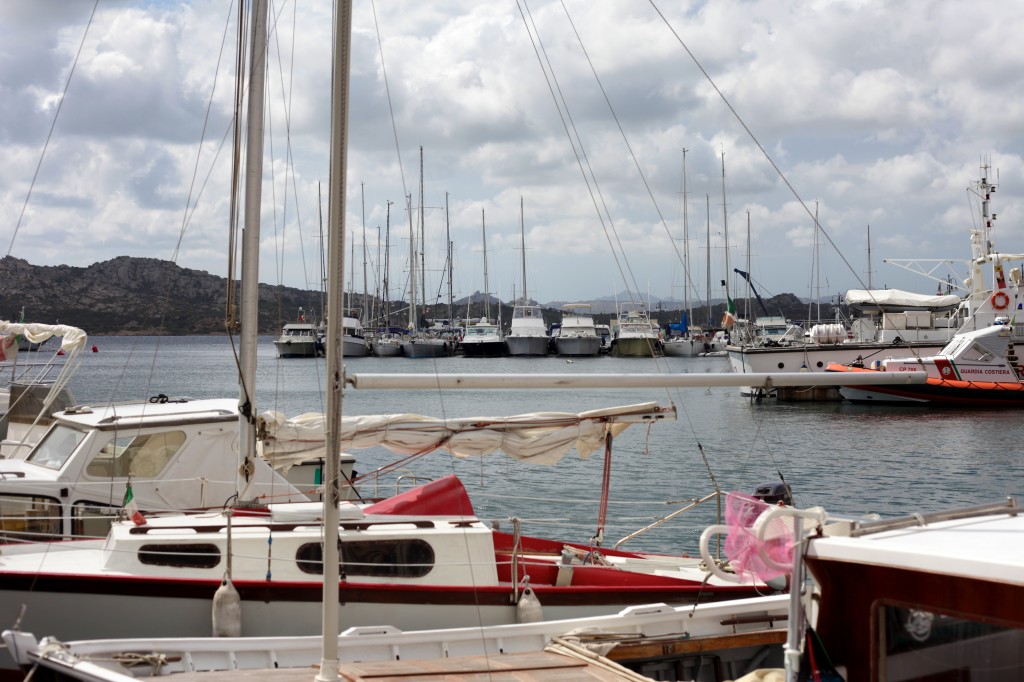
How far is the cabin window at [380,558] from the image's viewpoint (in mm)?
10453

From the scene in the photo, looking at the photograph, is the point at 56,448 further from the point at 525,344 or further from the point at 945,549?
the point at 525,344

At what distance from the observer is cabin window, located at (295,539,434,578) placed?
34.3ft

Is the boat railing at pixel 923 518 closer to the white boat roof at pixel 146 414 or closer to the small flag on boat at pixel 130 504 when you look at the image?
the small flag on boat at pixel 130 504

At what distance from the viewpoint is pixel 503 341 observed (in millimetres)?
107000

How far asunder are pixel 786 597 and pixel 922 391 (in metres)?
40.2

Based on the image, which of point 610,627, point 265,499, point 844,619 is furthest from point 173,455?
point 844,619

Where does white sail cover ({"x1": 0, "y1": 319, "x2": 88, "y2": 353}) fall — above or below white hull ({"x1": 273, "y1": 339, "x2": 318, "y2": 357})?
above

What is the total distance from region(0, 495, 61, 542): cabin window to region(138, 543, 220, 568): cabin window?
247 centimetres

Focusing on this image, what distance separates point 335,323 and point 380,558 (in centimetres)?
487

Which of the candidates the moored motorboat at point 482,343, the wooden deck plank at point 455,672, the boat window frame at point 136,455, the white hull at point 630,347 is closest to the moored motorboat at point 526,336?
the moored motorboat at point 482,343

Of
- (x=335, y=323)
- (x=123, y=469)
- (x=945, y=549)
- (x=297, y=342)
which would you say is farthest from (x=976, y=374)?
(x=297, y=342)

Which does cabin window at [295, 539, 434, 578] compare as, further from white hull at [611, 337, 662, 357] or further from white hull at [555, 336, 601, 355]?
white hull at [555, 336, 601, 355]

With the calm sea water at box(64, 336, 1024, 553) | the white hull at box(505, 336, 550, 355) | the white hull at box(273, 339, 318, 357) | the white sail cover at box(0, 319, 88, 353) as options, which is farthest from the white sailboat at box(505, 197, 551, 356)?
the white sail cover at box(0, 319, 88, 353)

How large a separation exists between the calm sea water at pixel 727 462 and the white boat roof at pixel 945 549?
15.8 feet
